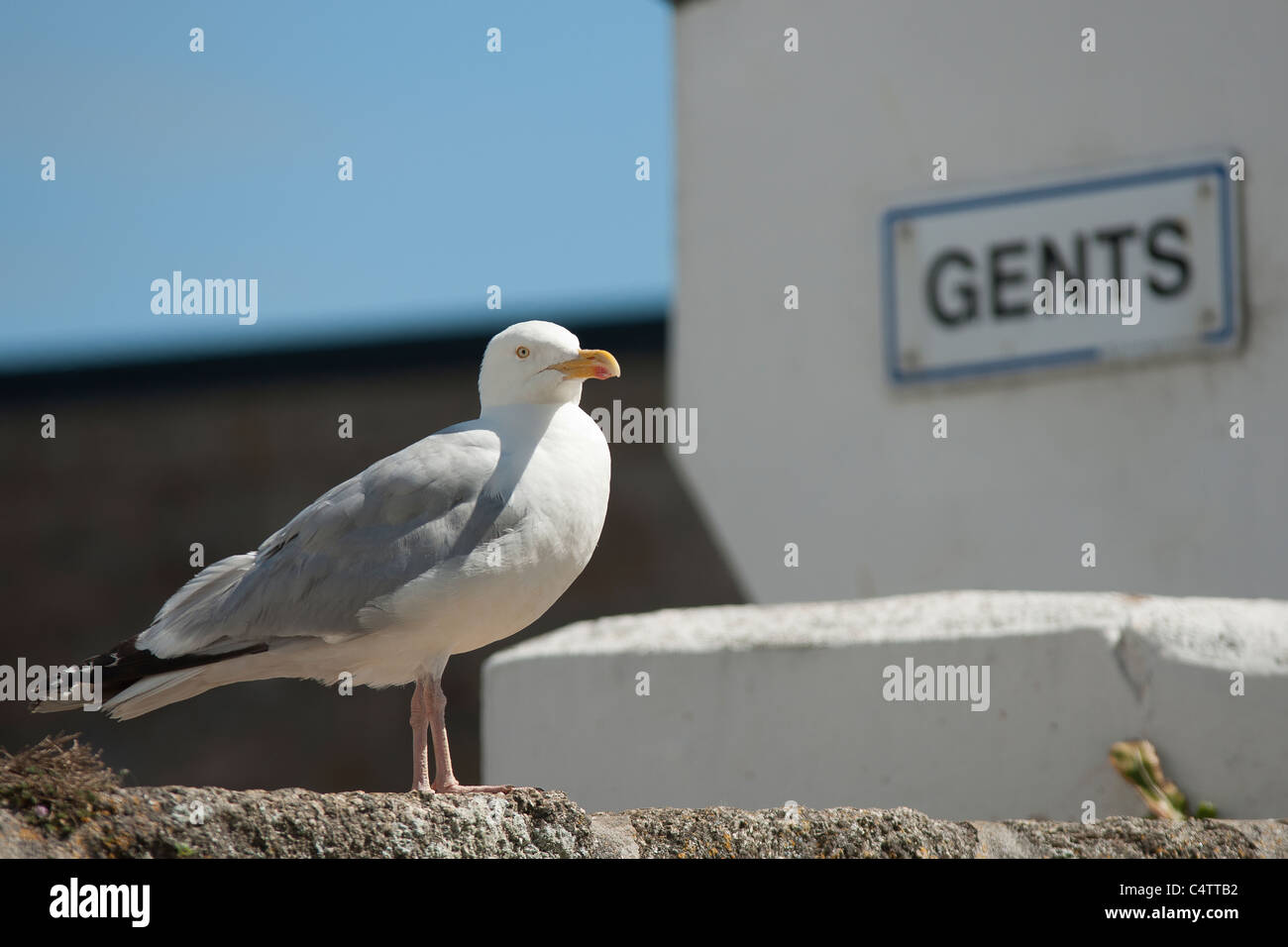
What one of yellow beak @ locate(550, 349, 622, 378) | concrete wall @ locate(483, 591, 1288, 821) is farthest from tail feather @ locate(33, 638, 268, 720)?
concrete wall @ locate(483, 591, 1288, 821)

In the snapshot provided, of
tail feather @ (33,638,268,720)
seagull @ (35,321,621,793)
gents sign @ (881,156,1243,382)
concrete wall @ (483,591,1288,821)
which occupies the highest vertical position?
gents sign @ (881,156,1243,382)

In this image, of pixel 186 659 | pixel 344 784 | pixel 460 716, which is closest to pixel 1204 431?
pixel 186 659

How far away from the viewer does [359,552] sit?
410 cm

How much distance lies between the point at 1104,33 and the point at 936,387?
1917 millimetres

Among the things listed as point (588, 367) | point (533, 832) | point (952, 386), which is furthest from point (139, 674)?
point (952, 386)

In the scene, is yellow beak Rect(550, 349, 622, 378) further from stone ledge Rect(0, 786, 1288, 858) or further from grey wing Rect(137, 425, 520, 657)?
stone ledge Rect(0, 786, 1288, 858)

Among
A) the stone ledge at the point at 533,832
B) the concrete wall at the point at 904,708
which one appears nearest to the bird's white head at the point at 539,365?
the stone ledge at the point at 533,832

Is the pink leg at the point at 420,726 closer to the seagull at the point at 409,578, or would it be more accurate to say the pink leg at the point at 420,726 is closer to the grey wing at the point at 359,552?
the seagull at the point at 409,578

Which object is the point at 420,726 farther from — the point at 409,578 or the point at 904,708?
the point at 904,708

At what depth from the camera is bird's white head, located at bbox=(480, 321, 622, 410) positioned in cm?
429

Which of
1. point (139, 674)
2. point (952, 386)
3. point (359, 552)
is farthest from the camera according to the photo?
point (952, 386)

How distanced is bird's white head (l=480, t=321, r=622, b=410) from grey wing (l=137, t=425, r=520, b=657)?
8.5 inches

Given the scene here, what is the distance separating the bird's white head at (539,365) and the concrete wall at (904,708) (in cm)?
187

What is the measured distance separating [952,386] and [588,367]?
14.3 feet
